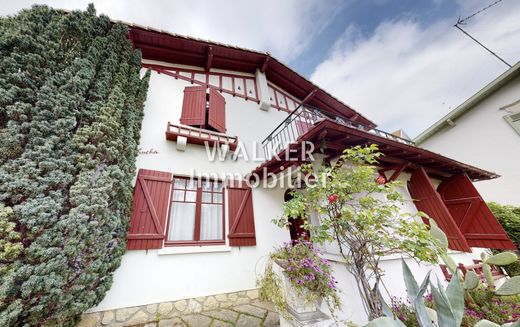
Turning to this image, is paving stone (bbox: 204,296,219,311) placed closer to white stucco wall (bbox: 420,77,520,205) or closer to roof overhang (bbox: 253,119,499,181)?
roof overhang (bbox: 253,119,499,181)

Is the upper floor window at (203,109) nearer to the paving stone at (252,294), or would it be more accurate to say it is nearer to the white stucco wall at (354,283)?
the paving stone at (252,294)

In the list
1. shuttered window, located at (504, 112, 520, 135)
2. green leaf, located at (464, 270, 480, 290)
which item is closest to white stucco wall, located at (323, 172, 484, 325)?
green leaf, located at (464, 270, 480, 290)

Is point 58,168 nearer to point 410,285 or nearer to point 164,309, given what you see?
point 164,309

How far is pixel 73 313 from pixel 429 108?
15.1 m

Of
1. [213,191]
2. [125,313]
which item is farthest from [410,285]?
[125,313]

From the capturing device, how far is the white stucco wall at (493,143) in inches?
260

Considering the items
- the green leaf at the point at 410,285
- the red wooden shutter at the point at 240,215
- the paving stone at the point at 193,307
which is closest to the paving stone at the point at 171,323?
the paving stone at the point at 193,307

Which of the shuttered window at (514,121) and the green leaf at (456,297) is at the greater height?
the shuttered window at (514,121)

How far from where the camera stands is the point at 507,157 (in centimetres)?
667

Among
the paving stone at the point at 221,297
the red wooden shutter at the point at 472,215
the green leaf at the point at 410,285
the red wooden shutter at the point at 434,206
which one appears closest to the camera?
the green leaf at the point at 410,285

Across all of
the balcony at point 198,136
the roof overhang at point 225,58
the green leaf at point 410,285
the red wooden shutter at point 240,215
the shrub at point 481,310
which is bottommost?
the shrub at point 481,310

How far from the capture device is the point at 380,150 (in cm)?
354

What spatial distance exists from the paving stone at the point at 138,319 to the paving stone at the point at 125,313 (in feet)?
0.20

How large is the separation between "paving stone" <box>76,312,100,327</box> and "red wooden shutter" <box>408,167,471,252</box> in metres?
6.43
